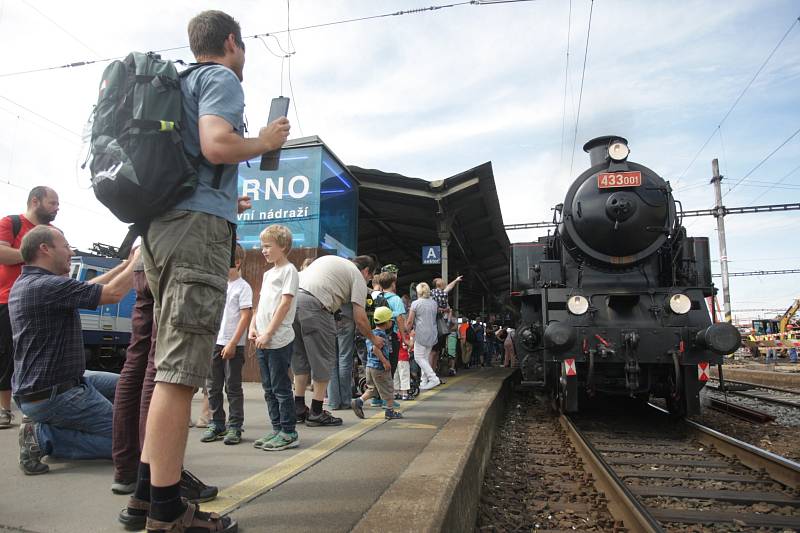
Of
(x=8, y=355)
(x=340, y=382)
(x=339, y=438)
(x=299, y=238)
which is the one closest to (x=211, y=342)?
(x=339, y=438)

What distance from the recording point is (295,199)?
8992 mm

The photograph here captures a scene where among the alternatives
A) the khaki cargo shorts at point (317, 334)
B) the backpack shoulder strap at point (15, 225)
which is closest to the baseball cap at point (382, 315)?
the khaki cargo shorts at point (317, 334)

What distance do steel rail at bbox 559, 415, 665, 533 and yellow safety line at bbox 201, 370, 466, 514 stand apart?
72.1 inches

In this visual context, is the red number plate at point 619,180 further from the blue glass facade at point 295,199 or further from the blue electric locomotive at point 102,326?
the blue electric locomotive at point 102,326

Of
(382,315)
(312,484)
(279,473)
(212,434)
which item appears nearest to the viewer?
(312,484)

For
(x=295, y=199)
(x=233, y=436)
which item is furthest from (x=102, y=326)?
(x=233, y=436)

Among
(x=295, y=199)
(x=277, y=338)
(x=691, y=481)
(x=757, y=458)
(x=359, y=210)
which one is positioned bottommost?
(x=691, y=481)

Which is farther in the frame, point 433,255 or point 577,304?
point 433,255

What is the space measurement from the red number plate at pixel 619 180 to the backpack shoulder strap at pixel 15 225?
6142 millimetres

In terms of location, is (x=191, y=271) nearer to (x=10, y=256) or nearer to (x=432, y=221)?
(x=10, y=256)

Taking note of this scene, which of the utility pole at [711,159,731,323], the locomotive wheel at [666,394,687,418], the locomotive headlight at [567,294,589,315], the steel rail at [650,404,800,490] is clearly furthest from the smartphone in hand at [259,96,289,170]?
the utility pole at [711,159,731,323]

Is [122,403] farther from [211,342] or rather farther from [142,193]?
[142,193]

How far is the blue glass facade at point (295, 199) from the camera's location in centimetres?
886

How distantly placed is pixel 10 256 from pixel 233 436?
2.16 meters
